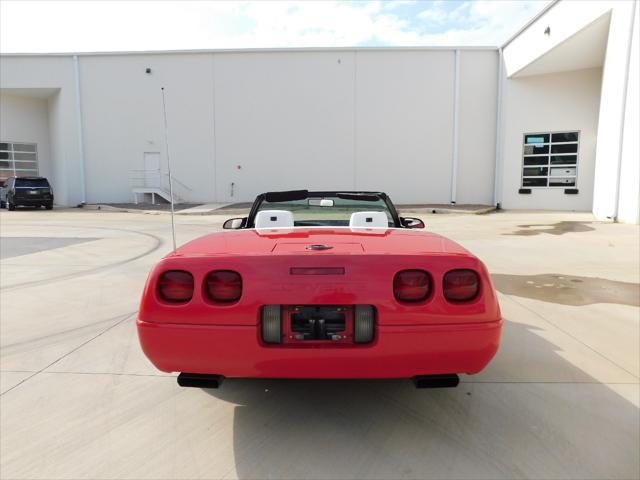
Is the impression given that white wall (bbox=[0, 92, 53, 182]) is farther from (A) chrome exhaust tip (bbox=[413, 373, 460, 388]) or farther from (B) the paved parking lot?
(A) chrome exhaust tip (bbox=[413, 373, 460, 388])

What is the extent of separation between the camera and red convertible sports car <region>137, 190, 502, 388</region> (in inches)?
82.0

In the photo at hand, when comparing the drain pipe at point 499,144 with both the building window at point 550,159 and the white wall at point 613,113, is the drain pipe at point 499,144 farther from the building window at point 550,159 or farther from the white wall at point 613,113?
the white wall at point 613,113

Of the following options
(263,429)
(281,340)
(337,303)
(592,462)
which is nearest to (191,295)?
(281,340)

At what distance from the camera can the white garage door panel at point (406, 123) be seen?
862 inches

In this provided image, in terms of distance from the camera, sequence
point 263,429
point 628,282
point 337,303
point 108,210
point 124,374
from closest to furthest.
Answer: point 337,303 → point 263,429 → point 124,374 → point 628,282 → point 108,210

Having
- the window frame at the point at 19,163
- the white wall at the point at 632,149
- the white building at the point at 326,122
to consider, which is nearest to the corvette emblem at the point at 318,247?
the white wall at the point at 632,149

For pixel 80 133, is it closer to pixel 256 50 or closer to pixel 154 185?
pixel 154 185

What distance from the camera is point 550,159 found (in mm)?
20094

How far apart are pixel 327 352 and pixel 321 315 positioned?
0.55ft

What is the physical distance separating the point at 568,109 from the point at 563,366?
19627 millimetres

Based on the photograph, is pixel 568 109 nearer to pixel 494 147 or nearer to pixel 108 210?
pixel 494 147

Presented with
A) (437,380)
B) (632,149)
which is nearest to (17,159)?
(632,149)

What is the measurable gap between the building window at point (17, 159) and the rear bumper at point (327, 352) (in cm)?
2887

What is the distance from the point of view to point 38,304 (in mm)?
4840
